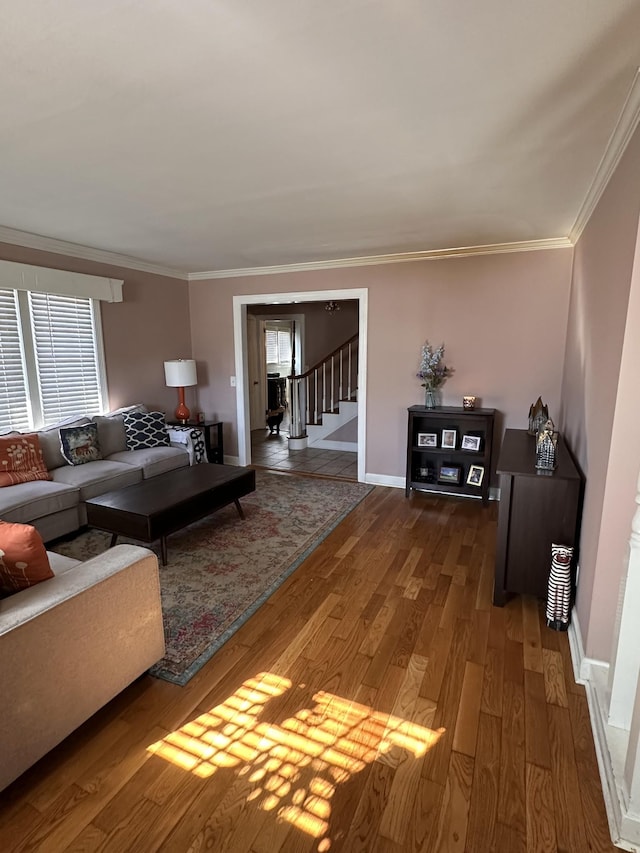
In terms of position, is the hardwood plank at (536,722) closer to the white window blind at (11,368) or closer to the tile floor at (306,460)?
the tile floor at (306,460)

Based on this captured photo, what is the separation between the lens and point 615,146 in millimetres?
1987

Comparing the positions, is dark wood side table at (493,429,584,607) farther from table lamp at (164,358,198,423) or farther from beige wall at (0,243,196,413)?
beige wall at (0,243,196,413)

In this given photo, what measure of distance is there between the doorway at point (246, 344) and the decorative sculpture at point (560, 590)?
2675mm

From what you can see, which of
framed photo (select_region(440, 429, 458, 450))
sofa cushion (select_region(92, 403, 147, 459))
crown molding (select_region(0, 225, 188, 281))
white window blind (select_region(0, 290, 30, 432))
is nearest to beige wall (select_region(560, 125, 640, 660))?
→ framed photo (select_region(440, 429, 458, 450))

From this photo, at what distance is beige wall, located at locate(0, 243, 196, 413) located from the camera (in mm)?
4539

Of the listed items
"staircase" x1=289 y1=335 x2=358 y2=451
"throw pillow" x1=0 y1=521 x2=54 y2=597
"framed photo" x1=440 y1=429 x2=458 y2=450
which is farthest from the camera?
"staircase" x1=289 y1=335 x2=358 y2=451

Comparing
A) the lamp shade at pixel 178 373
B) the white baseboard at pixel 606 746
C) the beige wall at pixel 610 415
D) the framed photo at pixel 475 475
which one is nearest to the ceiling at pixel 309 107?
the beige wall at pixel 610 415

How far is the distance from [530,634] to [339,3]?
277 cm

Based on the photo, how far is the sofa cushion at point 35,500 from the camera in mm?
2971

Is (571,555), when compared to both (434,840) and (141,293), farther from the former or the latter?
(141,293)

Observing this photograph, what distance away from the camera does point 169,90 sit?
163cm

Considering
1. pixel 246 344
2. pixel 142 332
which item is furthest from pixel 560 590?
pixel 142 332

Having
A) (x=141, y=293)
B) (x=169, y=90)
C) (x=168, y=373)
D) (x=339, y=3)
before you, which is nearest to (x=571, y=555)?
(x=339, y=3)

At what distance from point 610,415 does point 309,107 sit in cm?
178
